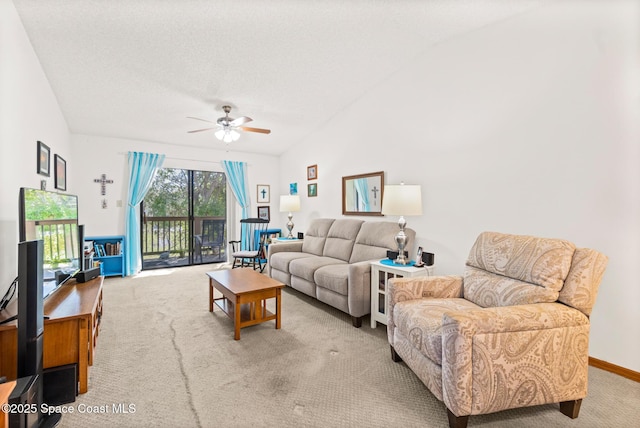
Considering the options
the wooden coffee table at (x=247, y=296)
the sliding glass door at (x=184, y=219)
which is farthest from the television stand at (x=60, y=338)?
the sliding glass door at (x=184, y=219)

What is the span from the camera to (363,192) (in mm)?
4094

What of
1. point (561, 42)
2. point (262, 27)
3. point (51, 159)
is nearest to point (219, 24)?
point (262, 27)

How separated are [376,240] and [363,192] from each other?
91cm

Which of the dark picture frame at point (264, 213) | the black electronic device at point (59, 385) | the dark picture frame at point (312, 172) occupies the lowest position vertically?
the black electronic device at point (59, 385)

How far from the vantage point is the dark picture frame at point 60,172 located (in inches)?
134

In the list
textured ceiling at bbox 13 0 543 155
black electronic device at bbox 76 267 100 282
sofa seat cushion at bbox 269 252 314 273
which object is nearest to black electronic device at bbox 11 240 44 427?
black electronic device at bbox 76 267 100 282

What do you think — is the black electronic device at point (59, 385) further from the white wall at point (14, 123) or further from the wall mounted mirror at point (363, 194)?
the wall mounted mirror at point (363, 194)

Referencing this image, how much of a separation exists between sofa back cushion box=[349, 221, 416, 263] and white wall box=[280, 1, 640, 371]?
0.82ft

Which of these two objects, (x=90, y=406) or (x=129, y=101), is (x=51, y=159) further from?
(x=90, y=406)

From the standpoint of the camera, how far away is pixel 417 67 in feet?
10.9

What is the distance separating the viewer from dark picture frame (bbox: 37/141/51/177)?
8.88 feet

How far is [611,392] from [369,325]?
5.58 feet

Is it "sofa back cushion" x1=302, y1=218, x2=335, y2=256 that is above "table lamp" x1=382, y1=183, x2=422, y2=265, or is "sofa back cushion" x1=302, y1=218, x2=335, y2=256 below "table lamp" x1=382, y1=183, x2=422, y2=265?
below

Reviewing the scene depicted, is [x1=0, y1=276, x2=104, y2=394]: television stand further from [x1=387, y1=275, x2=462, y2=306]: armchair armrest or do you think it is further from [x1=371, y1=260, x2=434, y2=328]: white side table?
[x1=371, y1=260, x2=434, y2=328]: white side table
